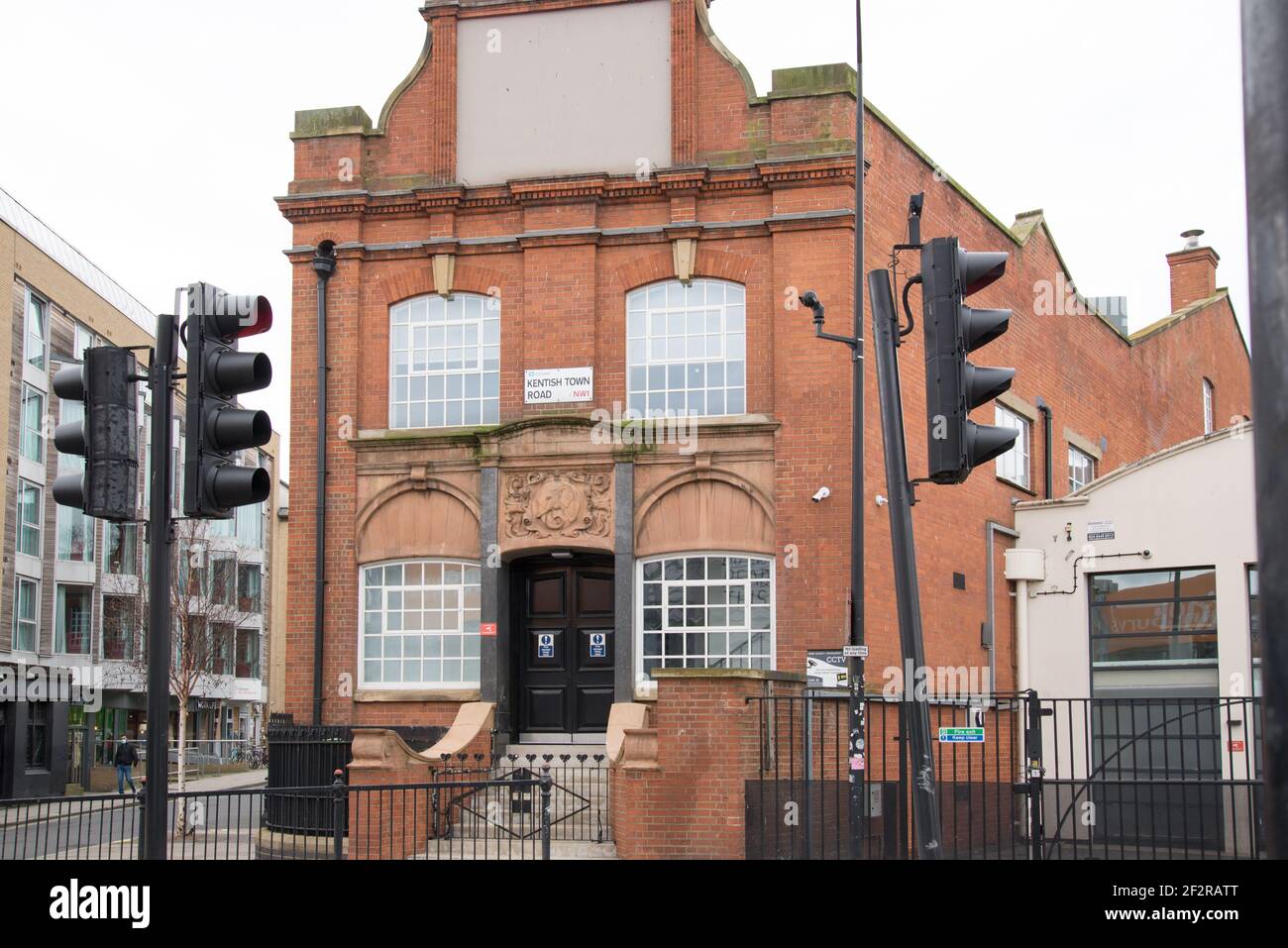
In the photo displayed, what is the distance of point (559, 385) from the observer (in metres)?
20.7

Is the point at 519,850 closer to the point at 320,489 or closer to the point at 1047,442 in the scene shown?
the point at 320,489

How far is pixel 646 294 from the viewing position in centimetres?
2089

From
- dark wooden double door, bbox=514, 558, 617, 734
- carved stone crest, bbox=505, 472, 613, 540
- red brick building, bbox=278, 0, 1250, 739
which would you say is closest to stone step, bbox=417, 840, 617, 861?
red brick building, bbox=278, 0, 1250, 739

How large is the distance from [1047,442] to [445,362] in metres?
10.8

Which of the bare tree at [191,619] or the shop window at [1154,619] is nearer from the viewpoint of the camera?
the shop window at [1154,619]

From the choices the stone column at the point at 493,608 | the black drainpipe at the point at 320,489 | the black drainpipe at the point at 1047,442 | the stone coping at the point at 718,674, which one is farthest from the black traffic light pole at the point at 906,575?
the black drainpipe at the point at 1047,442

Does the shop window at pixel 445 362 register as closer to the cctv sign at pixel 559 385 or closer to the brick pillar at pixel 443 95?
the cctv sign at pixel 559 385

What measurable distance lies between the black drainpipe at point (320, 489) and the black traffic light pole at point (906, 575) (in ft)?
43.2

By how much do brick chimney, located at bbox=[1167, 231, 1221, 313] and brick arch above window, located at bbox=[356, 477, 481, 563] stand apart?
21663 millimetres

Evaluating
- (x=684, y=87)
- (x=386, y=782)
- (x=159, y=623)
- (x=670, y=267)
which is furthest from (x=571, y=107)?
(x=159, y=623)

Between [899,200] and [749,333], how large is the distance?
10.4 ft

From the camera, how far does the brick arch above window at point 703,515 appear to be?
65.3ft
